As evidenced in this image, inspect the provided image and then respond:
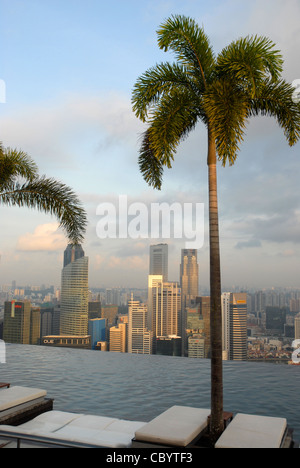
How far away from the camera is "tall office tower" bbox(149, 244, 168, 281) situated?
34750 millimetres

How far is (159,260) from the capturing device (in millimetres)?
38531

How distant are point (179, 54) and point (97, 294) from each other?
33659mm

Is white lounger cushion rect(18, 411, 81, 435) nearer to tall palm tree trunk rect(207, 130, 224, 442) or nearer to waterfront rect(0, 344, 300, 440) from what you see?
waterfront rect(0, 344, 300, 440)

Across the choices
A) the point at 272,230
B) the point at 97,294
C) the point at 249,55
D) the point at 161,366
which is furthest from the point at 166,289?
the point at 249,55

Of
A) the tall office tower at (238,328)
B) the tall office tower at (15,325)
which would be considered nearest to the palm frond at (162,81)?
the tall office tower at (238,328)

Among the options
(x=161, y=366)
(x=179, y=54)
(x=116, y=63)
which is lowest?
(x=161, y=366)

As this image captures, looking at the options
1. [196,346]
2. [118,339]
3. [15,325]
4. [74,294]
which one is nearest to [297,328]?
[196,346]

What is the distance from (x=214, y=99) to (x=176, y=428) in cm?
505

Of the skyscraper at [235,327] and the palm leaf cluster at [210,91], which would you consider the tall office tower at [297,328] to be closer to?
the skyscraper at [235,327]

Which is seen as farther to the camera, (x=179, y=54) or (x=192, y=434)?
(x=179, y=54)

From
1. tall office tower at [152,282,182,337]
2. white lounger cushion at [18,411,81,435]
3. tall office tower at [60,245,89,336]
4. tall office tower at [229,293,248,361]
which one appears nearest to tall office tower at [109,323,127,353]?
tall office tower at [152,282,182,337]
